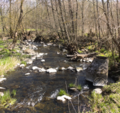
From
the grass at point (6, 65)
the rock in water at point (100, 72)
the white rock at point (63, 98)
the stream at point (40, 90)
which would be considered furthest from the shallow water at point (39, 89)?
the rock in water at point (100, 72)

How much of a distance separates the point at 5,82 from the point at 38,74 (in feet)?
5.60

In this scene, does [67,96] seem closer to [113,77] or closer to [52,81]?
[52,81]

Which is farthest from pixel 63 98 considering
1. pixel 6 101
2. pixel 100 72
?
pixel 100 72

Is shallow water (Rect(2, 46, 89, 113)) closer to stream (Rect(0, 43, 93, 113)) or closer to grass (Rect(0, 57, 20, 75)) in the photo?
stream (Rect(0, 43, 93, 113))

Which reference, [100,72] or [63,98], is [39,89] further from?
[100,72]

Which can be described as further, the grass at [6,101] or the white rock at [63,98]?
the white rock at [63,98]

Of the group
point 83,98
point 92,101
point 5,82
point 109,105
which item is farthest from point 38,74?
point 109,105

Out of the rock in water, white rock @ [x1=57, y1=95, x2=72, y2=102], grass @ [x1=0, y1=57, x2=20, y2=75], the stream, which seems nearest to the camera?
the stream

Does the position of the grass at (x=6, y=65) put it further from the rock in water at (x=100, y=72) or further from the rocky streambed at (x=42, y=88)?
the rock in water at (x=100, y=72)

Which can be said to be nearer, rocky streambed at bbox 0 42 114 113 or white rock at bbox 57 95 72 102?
rocky streambed at bbox 0 42 114 113

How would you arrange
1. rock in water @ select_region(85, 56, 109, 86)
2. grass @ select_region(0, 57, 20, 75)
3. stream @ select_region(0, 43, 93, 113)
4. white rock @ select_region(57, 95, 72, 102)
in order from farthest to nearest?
grass @ select_region(0, 57, 20, 75)
rock in water @ select_region(85, 56, 109, 86)
white rock @ select_region(57, 95, 72, 102)
stream @ select_region(0, 43, 93, 113)

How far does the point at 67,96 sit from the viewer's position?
4.11m

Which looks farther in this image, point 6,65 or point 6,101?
point 6,65

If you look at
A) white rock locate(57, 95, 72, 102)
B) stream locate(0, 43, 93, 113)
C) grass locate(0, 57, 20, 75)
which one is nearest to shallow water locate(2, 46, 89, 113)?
stream locate(0, 43, 93, 113)
